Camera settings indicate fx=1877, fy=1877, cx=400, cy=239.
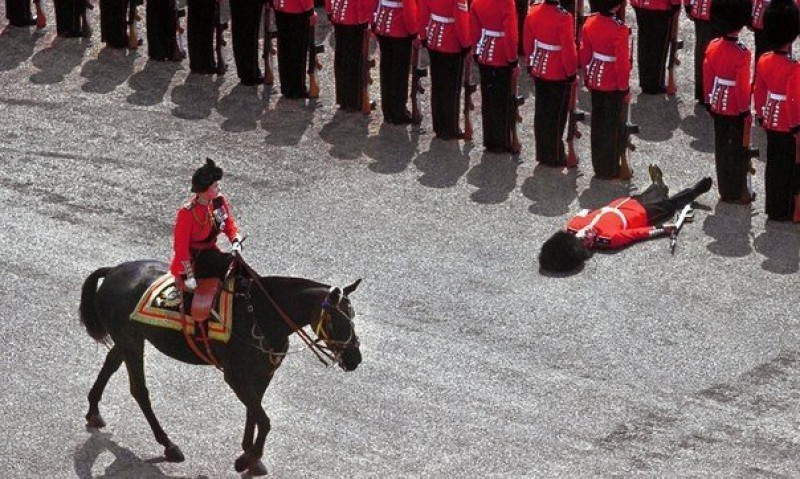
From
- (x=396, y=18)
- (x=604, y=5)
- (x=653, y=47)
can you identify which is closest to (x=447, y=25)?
(x=396, y=18)

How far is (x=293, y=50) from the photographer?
1731cm

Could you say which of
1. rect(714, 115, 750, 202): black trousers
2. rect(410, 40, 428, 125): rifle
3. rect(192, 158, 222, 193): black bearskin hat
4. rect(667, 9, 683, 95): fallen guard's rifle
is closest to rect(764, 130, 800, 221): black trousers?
rect(714, 115, 750, 202): black trousers

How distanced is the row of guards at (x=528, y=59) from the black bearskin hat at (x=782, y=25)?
12 millimetres

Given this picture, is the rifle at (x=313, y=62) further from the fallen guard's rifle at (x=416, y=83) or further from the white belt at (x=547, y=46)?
the white belt at (x=547, y=46)

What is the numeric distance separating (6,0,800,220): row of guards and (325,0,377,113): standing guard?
0.04 ft

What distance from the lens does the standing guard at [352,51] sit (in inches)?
661

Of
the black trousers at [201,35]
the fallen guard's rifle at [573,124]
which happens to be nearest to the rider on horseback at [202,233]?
the fallen guard's rifle at [573,124]

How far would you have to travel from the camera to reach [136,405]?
40.3 ft

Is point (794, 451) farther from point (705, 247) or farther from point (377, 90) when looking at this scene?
point (377, 90)

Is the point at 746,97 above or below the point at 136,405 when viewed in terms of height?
above

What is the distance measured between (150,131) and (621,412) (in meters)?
6.39

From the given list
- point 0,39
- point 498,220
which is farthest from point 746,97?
point 0,39

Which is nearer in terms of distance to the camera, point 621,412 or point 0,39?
point 621,412

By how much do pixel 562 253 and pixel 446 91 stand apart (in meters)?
2.96
